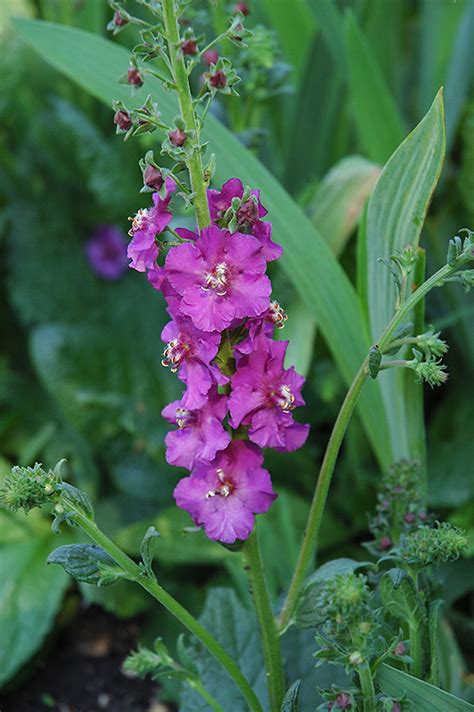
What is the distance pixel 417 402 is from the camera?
3.45 ft

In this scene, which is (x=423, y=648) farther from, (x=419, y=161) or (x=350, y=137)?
(x=350, y=137)

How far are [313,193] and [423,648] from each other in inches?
28.5

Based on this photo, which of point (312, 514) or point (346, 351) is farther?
point (346, 351)

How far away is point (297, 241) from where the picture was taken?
1.06 metres

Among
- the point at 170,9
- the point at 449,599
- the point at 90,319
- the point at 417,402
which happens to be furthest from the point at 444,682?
the point at 90,319

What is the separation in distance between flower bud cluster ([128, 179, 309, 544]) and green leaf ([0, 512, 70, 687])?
651 millimetres

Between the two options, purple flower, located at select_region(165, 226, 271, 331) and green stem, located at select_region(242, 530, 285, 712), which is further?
green stem, located at select_region(242, 530, 285, 712)

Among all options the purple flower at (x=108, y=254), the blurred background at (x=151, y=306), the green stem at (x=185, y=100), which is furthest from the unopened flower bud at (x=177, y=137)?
the purple flower at (x=108, y=254)

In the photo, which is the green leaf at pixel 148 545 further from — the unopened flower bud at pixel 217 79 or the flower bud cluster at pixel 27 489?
the unopened flower bud at pixel 217 79

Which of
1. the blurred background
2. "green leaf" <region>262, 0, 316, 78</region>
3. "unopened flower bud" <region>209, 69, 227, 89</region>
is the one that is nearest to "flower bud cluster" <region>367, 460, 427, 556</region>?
the blurred background

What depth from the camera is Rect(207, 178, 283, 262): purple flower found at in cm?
68

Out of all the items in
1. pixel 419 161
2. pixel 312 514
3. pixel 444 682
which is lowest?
pixel 444 682

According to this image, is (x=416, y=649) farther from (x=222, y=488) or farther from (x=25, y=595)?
(x=25, y=595)

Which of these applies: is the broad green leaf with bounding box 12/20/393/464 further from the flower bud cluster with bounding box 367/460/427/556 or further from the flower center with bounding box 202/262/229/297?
the flower center with bounding box 202/262/229/297
